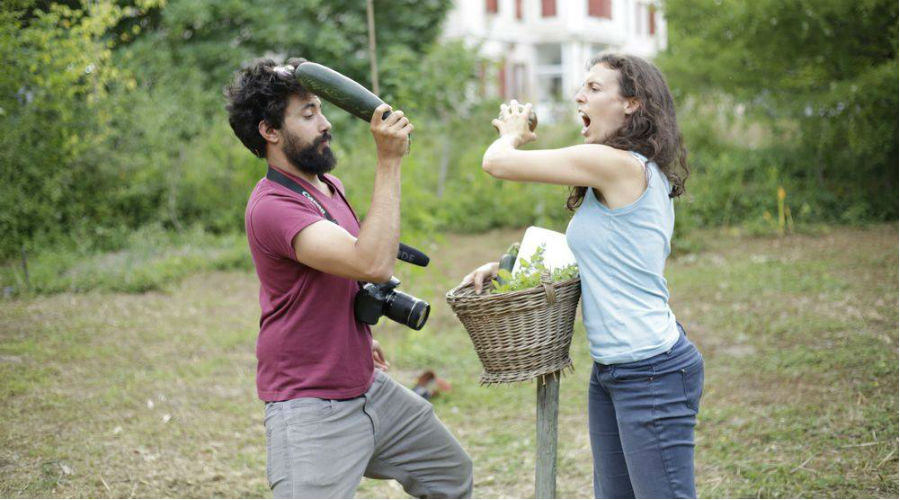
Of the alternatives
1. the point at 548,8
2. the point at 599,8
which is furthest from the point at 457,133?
the point at 599,8

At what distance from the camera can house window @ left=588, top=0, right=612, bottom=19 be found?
28297 mm

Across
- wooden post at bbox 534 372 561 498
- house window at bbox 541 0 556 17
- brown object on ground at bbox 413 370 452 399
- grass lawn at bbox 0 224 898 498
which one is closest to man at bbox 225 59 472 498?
wooden post at bbox 534 372 561 498

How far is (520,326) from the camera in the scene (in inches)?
105

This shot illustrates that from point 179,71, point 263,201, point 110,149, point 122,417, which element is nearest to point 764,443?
point 263,201

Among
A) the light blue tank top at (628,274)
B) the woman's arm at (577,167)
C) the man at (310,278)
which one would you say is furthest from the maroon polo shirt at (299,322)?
the light blue tank top at (628,274)

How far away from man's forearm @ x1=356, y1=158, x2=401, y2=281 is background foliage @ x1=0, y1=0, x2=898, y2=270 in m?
4.41

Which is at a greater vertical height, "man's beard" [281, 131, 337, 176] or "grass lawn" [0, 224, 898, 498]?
"man's beard" [281, 131, 337, 176]

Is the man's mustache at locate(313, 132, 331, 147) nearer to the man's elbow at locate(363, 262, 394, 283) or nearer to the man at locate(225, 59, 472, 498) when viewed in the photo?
the man at locate(225, 59, 472, 498)

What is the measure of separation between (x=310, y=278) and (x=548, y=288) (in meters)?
0.74

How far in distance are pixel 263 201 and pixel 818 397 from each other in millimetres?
4117

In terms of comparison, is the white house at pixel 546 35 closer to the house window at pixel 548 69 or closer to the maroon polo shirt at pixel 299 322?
the house window at pixel 548 69

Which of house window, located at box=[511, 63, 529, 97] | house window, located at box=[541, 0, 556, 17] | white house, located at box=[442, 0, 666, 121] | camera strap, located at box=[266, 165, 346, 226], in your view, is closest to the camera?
camera strap, located at box=[266, 165, 346, 226]

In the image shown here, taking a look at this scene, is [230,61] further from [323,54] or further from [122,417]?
[122,417]

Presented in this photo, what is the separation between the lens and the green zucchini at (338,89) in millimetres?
2586
